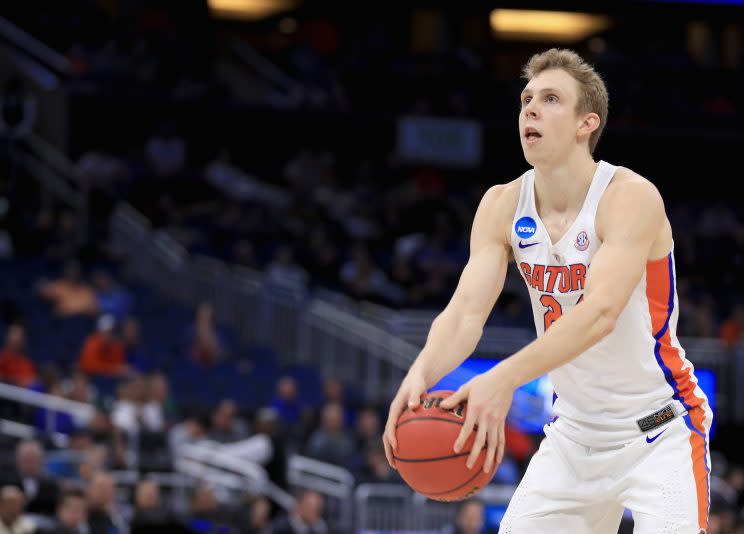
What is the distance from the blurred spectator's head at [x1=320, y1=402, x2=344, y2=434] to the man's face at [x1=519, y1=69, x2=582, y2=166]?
9.22m

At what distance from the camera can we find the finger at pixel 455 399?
3.88 m

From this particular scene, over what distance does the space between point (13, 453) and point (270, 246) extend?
24.0 ft

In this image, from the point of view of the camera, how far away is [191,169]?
21.9 metres

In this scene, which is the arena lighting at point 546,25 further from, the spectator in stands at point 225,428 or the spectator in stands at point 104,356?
the spectator in stands at point 225,428

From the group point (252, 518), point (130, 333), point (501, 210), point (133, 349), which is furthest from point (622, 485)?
point (133, 349)

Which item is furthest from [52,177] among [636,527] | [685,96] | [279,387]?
[636,527]

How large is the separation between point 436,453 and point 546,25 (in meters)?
24.6

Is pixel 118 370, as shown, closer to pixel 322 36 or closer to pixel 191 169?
pixel 191 169

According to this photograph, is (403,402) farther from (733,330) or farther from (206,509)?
(733,330)

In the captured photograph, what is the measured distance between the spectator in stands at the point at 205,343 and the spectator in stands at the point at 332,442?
2.07m

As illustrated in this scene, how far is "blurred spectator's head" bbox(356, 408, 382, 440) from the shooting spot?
13.6 m

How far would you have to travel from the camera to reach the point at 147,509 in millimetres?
10711

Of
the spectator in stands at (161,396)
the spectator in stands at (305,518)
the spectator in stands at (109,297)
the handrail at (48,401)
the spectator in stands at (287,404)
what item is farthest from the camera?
the spectator in stands at (109,297)

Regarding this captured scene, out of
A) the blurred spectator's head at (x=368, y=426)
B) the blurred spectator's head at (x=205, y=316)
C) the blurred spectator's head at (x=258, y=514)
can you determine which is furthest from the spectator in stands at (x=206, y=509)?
the blurred spectator's head at (x=205, y=316)
